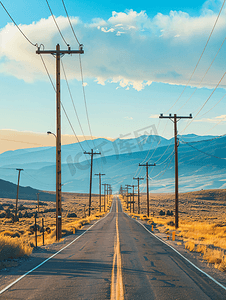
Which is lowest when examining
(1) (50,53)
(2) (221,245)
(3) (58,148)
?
(2) (221,245)

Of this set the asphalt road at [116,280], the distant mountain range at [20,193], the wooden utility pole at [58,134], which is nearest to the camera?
the asphalt road at [116,280]

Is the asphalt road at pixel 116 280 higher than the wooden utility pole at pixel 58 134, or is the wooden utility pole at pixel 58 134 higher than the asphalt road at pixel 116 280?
the wooden utility pole at pixel 58 134

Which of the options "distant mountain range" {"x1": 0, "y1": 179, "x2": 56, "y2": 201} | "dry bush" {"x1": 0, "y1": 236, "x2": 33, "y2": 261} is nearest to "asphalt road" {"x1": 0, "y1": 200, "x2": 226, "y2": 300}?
"dry bush" {"x1": 0, "y1": 236, "x2": 33, "y2": 261}

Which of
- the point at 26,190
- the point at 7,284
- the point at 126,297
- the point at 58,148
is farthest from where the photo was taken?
the point at 26,190

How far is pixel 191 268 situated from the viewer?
11938 mm

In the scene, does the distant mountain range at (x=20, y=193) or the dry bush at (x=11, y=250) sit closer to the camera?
the dry bush at (x=11, y=250)

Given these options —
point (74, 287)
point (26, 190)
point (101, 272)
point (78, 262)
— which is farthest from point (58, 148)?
point (26, 190)

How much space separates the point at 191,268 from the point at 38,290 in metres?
6.69

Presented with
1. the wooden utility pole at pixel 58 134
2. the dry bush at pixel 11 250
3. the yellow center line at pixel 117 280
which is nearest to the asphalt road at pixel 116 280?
the yellow center line at pixel 117 280

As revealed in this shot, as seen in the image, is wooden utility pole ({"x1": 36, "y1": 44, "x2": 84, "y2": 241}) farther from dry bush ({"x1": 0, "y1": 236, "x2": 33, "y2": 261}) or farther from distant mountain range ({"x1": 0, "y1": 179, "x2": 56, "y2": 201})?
distant mountain range ({"x1": 0, "y1": 179, "x2": 56, "y2": 201})

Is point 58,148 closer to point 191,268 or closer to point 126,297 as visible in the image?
point 191,268

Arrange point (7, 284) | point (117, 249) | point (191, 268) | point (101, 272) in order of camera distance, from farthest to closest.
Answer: point (117, 249) → point (191, 268) → point (101, 272) → point (7, 284)

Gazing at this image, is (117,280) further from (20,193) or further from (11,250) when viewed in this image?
(20,193)

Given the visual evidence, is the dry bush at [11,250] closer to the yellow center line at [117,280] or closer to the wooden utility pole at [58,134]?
the yellow center line at [117,280]
